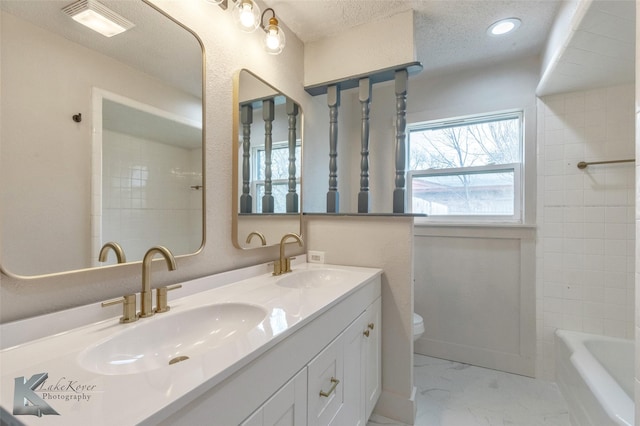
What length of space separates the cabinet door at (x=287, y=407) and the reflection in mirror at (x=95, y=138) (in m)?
0.65

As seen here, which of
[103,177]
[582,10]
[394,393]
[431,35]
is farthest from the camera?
[431,35]

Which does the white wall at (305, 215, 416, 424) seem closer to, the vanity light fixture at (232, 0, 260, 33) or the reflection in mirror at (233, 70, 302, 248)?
the reflection in mirror at (233, 70, 302, 248)

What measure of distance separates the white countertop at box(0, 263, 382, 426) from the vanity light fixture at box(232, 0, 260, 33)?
4.16ft

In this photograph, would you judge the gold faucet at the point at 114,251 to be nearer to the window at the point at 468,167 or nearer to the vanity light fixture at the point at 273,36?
the vanity light fixture at the point at 273,36

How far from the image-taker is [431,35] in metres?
1.86

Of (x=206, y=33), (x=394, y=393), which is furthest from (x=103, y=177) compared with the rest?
(x=394, y=393)

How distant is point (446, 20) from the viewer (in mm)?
1722

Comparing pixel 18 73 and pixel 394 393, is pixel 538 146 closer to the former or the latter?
pixel 394 393

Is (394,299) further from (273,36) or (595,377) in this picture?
(273,36)

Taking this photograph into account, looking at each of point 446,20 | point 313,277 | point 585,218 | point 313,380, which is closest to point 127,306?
point 313,380

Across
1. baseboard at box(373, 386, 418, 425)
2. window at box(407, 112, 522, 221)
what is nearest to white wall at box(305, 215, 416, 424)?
baseboard at box(373, 386, 418, 425)

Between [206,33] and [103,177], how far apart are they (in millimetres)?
779

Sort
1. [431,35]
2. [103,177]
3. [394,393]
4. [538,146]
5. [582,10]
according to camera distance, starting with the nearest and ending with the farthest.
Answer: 1. [103,177]
2. [582,10]
3. [394,393]
4. [431,35]
5. [538,146]

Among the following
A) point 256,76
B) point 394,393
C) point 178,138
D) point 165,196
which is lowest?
point 394,393
